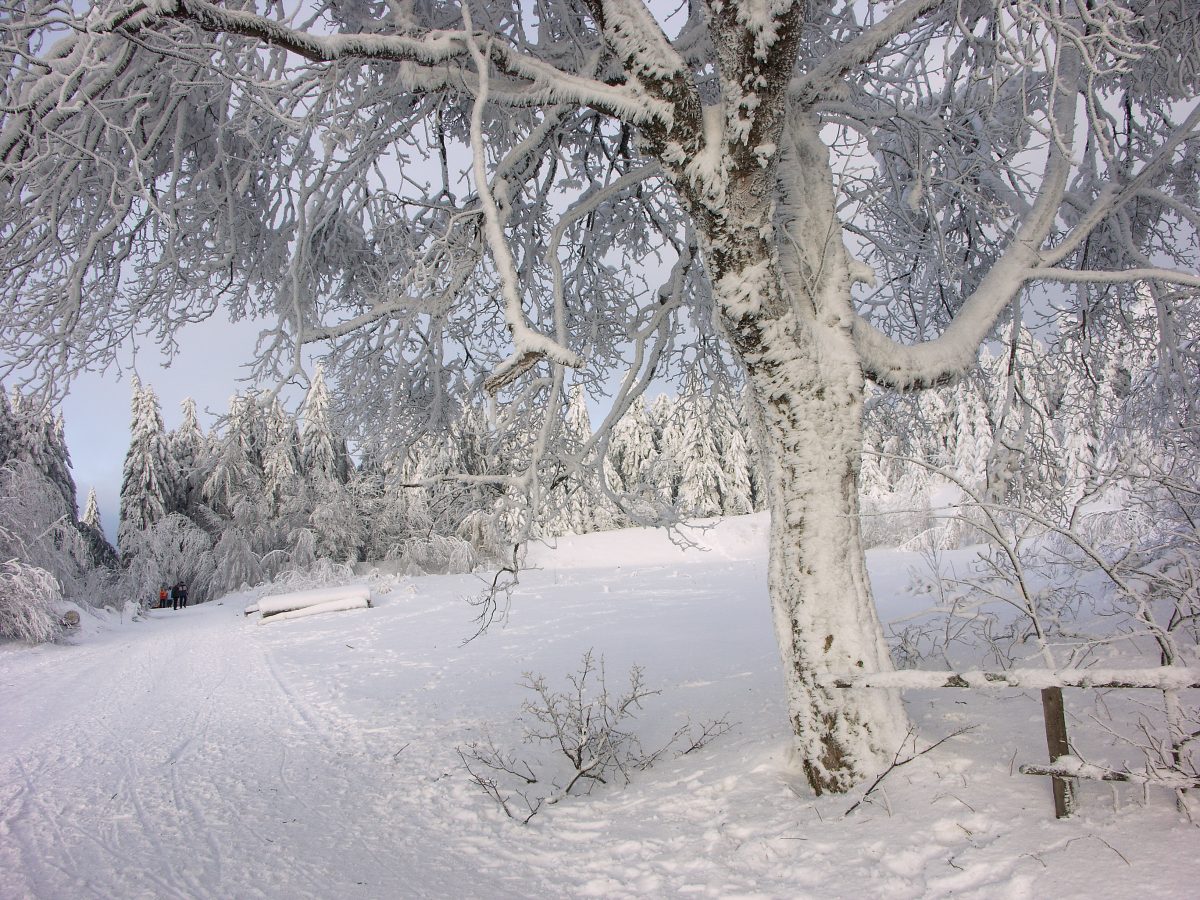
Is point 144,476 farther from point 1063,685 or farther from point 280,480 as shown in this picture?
point 1063,685

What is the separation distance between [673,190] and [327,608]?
1565 centimetres

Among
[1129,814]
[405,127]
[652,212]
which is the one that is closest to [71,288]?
[405,127]

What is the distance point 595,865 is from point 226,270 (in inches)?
181

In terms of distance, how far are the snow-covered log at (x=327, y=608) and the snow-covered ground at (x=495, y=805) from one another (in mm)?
7332

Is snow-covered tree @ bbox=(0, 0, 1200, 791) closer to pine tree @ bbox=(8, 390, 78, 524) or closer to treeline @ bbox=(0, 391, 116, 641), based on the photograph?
treeline @ bbox=(0, 391, 116, 641)

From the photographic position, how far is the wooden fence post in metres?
2.40

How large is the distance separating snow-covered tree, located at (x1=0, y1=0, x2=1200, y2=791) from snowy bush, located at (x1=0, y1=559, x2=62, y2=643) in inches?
487

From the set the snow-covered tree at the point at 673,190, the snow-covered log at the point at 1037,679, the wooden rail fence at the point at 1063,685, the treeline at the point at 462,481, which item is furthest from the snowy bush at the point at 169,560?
the wooden rail fence at the point at 1063,685

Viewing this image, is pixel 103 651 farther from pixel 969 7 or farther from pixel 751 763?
pixel 969 7

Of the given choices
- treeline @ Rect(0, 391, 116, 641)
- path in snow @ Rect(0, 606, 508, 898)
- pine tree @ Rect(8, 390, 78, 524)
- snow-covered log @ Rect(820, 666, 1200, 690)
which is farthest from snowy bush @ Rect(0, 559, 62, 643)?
snow-covered log @ Rect(820, 666, 1200, 690)

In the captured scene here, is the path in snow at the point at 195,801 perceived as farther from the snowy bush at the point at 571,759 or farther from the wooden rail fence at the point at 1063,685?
the wooden rail fence at the point at 1063,685

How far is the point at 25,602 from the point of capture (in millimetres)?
13273

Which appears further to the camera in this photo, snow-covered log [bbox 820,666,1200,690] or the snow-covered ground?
the snow-covered ground

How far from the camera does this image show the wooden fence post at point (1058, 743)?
2402 mm
